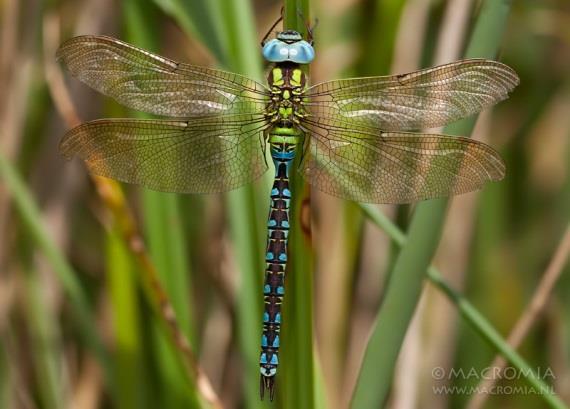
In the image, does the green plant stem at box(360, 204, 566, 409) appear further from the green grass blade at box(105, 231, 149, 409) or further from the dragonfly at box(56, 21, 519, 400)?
the green grass blade at box(105, 231, 149, 409)

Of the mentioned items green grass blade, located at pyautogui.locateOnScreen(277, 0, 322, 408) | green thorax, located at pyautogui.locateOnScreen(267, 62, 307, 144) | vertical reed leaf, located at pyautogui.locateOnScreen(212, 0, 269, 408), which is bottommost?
green grass blade, located at pyautogui.locateOnScreen(277, 0, 322, 408)

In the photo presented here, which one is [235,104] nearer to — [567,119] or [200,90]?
[200,90]

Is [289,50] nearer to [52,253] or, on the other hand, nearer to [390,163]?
[390,163]

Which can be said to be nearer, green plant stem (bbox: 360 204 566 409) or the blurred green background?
green plant stem (bbox: 360 204 566 409)

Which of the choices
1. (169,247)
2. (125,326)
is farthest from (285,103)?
(125,326)

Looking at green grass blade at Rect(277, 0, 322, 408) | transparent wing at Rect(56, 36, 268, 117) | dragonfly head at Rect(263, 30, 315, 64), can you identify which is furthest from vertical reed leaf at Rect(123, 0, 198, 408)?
green grass blade at Rect(277, 0, 322, 408)

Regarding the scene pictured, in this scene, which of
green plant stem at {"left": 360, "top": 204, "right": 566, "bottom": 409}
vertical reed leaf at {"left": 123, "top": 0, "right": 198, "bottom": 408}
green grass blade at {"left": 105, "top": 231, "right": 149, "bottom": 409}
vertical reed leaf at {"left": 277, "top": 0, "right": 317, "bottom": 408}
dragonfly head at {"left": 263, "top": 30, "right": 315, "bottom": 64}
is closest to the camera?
vertical reed leaf at {"left": 277, "top": 0, "right": 317, "bottom": 408}

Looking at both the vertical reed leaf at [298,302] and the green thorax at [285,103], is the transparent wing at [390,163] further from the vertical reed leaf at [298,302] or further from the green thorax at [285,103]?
the vertical reed leaf at [298,302]
